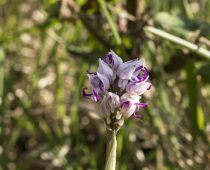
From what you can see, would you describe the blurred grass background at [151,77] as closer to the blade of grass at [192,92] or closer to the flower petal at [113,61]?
the blade of grass at [192,92]

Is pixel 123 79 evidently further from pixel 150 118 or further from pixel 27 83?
pixel 27 83

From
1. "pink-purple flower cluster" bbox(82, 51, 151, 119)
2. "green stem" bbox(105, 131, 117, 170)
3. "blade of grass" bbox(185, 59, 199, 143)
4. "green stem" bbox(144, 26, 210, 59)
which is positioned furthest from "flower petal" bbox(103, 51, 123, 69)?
"blade of grass" bbox(185, 59, 199, 143)

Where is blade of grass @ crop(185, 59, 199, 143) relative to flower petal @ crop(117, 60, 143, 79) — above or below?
above

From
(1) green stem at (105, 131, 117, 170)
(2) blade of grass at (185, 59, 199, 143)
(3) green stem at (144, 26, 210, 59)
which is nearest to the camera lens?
(1) green stem at (105, 131, 117, 170)

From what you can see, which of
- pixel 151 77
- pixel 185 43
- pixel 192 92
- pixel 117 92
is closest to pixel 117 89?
pixel 117 92

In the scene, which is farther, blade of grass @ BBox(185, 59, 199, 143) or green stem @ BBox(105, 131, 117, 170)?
blade of grass @ BBox(185, 59, 199, 143)

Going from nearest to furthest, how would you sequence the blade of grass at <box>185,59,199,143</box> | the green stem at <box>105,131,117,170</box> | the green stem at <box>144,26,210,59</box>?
the green stem at <box>105,131,117,170</box> → the green stem at <box>144,26,210,59</box> → the blade of grass at <box>185,59,199,143</box>

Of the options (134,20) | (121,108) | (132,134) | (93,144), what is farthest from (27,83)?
(121,108)

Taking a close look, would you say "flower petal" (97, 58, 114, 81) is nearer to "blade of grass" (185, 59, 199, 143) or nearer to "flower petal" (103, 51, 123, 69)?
"flower petal" (103, 51, 123, 69)

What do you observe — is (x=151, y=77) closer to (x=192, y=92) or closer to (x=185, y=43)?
(x=192, y=92)

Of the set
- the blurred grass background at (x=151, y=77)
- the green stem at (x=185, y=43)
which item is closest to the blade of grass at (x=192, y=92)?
the blurred grass background at (x=151, y=77)

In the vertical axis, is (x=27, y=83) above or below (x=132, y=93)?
above
